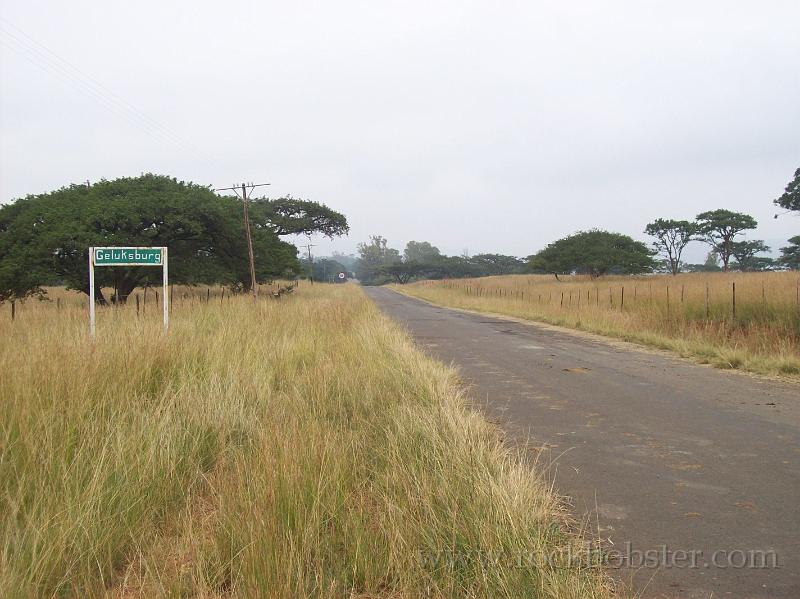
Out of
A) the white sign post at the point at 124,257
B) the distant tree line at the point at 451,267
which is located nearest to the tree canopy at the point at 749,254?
the distant tree line at the point at 451,267

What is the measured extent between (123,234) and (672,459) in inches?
842

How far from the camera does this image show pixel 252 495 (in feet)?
10.9

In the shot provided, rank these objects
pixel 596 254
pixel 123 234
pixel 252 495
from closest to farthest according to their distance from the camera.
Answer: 1. pixel 252 495
2. pixel 123 234
3. pixel 596 254

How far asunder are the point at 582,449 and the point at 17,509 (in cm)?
439

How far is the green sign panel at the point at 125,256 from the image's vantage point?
933 cm

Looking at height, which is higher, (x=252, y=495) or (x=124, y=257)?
(x=124, y=257)

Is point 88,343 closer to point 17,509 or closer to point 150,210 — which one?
point 17,509

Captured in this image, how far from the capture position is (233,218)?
28188 mm

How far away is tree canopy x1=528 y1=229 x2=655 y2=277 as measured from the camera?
57.0 metres

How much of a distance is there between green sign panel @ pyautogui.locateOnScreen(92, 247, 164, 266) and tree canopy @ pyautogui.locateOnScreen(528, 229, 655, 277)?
54.0 metres

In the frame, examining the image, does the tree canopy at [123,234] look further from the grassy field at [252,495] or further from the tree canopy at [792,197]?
the tree canopy at [792,197]

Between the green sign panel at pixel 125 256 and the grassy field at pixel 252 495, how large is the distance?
3511mm

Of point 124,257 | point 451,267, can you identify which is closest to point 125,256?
point 124,257

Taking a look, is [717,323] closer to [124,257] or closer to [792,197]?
[124,257]
